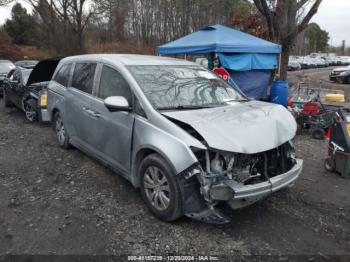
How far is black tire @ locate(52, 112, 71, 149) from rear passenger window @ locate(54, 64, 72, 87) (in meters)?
0.61

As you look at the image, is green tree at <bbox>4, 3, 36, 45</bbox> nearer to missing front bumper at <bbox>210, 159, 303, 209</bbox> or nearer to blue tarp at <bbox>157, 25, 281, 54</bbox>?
blue tarp at <bbox>157, 25, 281, 54</bbox>

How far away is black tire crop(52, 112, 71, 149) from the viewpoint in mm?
5910

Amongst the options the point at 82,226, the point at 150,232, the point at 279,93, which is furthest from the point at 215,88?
the point at 279,93

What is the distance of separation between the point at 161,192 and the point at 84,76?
2.52 m

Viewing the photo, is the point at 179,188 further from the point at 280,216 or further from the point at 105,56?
the point at 105,56

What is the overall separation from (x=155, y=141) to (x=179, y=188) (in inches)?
22.3

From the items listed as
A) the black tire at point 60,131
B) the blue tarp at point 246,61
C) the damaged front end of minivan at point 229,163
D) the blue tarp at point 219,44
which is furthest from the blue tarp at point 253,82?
the damaged front end of minivan at point 229,163

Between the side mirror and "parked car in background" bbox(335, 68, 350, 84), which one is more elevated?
"parked car in background" bbox(335, 68, 350, 84)

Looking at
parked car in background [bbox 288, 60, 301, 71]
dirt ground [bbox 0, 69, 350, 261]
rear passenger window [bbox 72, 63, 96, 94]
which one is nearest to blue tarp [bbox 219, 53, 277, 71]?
dirt ground [bbox 0, 69, 350, 261]

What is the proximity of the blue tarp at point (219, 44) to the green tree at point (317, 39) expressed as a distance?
78.7m

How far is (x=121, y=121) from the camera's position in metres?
4.06

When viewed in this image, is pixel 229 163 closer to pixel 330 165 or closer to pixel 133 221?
pixel 133 221

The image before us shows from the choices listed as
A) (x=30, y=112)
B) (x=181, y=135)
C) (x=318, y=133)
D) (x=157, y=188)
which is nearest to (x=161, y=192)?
(x=157, y=188)

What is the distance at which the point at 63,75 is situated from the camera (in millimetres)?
5887
